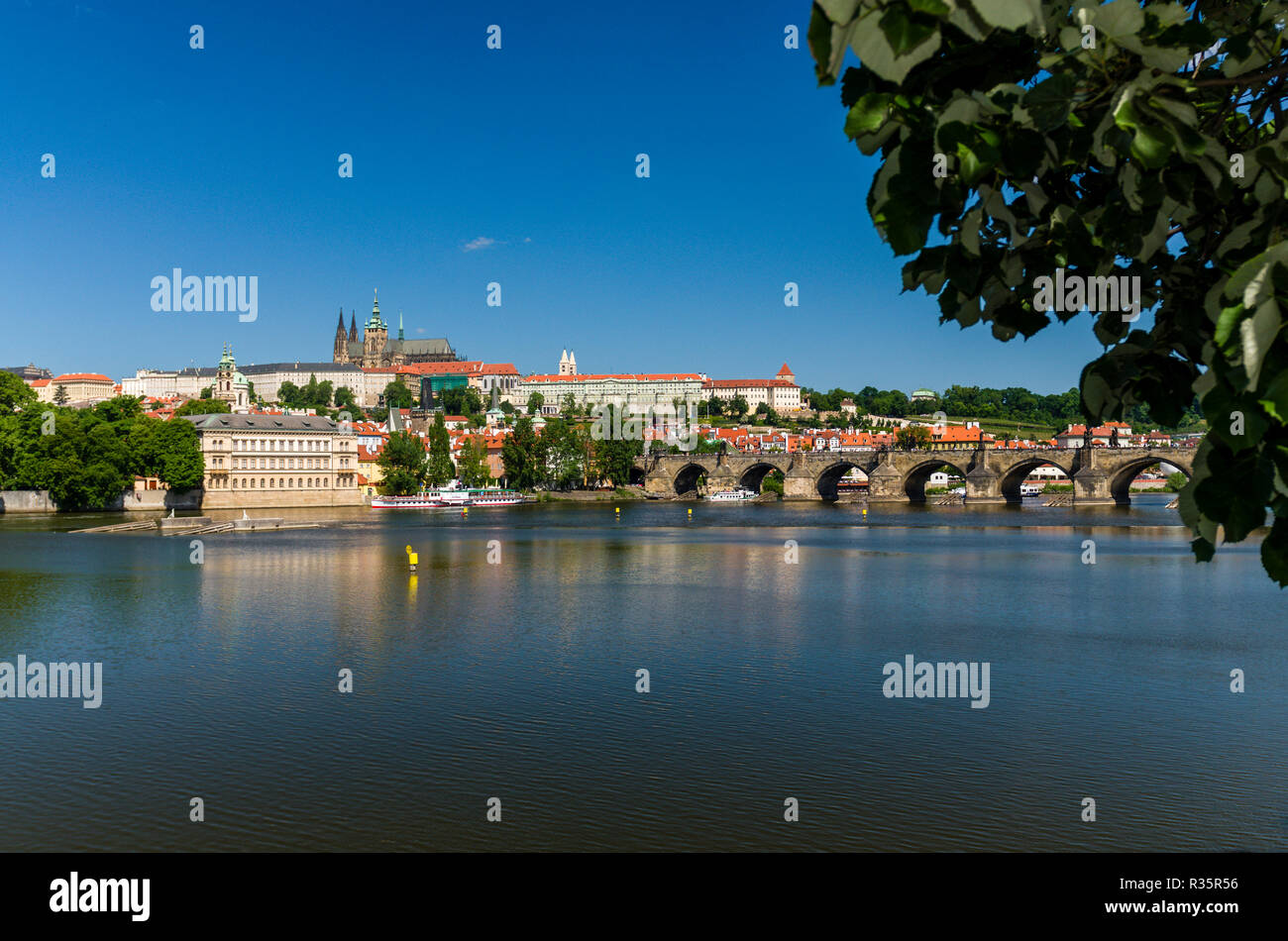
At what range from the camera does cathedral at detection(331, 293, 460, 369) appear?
190375mm

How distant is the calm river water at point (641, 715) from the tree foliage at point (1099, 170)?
720 centimetres

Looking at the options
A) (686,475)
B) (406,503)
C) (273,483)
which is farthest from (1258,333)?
(686,475)

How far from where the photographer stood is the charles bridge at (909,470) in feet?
245

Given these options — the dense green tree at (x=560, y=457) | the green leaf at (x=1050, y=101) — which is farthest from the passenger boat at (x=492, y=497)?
the green leaf at (x=1050, y=101)

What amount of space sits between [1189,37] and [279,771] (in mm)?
11062

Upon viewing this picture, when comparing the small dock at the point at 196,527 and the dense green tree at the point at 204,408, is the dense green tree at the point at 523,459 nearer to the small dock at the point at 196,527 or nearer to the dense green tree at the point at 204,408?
the dense green tree at the point at 204,408

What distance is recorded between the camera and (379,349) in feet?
625

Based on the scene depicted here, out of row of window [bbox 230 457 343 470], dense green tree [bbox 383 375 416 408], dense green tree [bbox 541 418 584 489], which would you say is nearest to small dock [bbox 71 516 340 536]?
row of window [bbox 230 457 343 470]

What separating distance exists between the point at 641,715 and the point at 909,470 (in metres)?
75.7

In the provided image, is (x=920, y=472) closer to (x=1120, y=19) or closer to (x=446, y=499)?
(x=446, y=499)

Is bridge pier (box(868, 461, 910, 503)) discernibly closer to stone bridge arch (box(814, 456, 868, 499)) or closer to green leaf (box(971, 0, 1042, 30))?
stone bridge arch (box(814, 456, 868, 499))

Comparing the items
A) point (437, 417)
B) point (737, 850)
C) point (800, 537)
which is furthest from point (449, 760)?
point (437, 417)

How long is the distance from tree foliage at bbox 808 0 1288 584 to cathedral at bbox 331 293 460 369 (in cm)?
19132

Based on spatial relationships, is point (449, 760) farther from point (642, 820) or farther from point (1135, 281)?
point (1135, 281)
